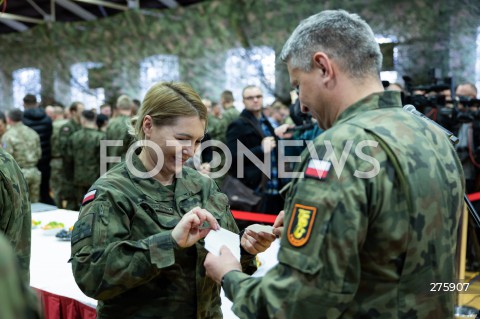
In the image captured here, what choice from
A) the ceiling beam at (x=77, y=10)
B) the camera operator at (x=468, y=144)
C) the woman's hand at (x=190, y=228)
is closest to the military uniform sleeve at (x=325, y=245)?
the woman's hand at (x=190, y=228)

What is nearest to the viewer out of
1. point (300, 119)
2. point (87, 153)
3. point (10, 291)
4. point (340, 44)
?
point (10, 291)

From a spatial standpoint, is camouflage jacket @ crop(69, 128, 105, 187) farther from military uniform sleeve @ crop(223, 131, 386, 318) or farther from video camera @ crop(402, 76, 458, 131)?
military uniform sleeve @ crop(223, 131, 386, 318)

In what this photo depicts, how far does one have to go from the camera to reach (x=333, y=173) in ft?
3.75

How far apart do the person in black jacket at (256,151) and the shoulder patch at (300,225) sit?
3.49 metres

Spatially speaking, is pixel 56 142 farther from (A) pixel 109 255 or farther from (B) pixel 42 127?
(A) pixel 109 255

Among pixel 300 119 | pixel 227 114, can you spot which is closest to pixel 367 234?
pixel 300 119

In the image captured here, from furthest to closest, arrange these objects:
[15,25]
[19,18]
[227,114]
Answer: [15,25], [19,18], [227,114]

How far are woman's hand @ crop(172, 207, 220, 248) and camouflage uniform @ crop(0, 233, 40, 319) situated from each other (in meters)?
0.90

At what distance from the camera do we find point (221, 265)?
1372 mm

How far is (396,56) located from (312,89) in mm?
8305

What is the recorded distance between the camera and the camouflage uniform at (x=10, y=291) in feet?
1.87

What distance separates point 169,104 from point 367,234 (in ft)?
2.67

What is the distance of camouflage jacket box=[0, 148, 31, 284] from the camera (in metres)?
1.91

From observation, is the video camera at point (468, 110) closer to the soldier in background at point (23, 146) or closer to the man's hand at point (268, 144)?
the man's hand at point (268, 144)
